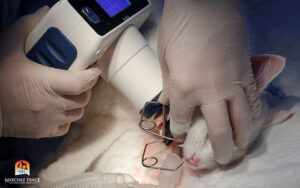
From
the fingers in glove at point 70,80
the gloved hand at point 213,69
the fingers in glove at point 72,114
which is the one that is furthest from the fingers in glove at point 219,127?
the fingers in glove at point 72,114

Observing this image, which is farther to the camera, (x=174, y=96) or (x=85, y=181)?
(x=85, y=181)

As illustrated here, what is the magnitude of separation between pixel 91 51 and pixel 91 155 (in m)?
0.42

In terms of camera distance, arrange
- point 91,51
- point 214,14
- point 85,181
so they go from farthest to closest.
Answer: point 85,181 → point 91,51 → point 214,14

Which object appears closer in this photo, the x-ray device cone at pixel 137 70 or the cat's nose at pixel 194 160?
the cat's nose at pixel 194 160

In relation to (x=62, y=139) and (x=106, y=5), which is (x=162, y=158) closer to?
(x=62, y=139)

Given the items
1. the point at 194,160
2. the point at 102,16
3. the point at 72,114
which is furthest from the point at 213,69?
the point at 72,114

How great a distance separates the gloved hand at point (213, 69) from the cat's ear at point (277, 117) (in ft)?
0.30

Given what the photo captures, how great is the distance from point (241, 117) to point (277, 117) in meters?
0.15

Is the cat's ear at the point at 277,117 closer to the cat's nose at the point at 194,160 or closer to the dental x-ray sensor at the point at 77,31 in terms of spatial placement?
the cat's nose at the point at 194,160

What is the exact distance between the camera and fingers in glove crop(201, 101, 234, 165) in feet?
2.23

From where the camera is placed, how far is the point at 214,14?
0.68 m

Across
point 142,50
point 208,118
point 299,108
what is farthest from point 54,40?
point 299,108

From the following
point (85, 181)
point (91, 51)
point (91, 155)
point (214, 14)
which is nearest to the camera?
point (214, 14)

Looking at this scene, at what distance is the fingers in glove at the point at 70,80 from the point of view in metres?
0.80
